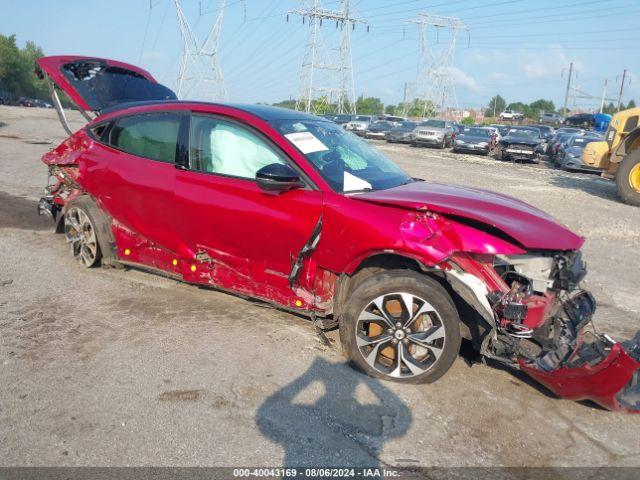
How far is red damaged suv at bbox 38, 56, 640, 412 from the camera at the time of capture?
10.8 ft

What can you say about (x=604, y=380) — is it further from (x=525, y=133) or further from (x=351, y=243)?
(x=525, y=133)

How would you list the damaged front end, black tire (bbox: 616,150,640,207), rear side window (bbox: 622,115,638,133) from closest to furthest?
the damaged front end → black tire (bbox: 616,150,640,207) → rear side window (bbox: 622,115,638,133)

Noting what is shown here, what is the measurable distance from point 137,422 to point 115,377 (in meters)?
0.56

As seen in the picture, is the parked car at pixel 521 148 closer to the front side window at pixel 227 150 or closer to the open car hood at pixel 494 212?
the open car hood at pixel 494 212

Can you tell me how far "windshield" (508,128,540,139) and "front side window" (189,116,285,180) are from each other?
2130 centimetres

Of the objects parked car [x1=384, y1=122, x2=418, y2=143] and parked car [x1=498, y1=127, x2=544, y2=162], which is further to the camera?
parked car [x1=384, y1=122, x2=418, y2=143]

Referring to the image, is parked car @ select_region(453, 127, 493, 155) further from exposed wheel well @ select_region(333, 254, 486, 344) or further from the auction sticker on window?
exposed wheel well @ select_region(333, 254, 486, 344)

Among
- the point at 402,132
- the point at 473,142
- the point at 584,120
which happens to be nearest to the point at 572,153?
the point at 473,142

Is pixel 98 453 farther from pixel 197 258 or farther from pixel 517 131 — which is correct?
pixel 517 131

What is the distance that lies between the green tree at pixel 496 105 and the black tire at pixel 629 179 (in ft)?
368

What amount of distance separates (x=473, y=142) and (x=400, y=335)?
2283cm

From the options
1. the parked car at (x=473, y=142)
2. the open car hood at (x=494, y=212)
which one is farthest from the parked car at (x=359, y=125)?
the open car hood at (x=494, y=212)

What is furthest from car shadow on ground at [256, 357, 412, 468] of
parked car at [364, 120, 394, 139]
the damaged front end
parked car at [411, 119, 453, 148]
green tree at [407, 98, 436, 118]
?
green tree at [407, 98, 436, 118]

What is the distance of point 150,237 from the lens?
15.5 ft
